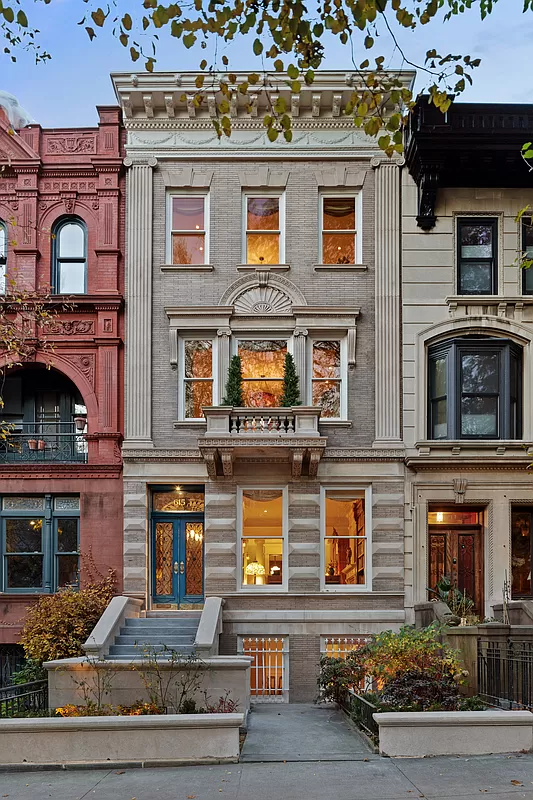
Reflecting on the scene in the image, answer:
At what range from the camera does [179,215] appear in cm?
2075

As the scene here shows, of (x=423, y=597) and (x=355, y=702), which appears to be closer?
(x=355, y=702)

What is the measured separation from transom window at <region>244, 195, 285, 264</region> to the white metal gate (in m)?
9.25

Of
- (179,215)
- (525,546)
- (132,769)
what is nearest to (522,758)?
(132,769)

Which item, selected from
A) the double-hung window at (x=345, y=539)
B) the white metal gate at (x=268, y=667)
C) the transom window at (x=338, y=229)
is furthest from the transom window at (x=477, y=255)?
the white metal gate at (x=268, y=667)

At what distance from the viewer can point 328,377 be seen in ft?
66.5

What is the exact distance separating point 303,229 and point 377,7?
12201mm

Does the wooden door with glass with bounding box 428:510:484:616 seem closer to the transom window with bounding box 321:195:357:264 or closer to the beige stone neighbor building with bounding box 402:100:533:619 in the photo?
the beige stone neighbor building with bounding box 402:100:533:619

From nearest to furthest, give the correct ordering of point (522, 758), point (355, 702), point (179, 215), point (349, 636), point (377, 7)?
point (377, 7) < point (522, 758) < point (355, 702) < point (349, 636) < point (179, 215)

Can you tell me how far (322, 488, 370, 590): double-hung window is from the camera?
1967cm

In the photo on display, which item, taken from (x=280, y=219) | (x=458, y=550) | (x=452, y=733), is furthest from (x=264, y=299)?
(x=452, y=733)

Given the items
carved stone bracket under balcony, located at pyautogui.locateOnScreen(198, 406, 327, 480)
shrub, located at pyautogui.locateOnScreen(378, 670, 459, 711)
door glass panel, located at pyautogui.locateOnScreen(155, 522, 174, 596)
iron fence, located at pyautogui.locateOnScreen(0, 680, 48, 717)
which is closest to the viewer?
shrub, located at pyautogui.locateOnScreen(378, 670, 459, 711)

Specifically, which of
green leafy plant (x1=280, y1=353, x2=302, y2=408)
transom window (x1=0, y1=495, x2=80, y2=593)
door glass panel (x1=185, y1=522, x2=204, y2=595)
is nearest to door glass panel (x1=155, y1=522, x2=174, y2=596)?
door glass panel (x1=185, y1=522, x2=204, y2=595)

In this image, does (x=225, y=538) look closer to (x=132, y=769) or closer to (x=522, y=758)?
(x=132, y=769)

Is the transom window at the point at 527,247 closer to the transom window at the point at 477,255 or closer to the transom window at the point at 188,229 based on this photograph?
the transom window at the point at 477,255
